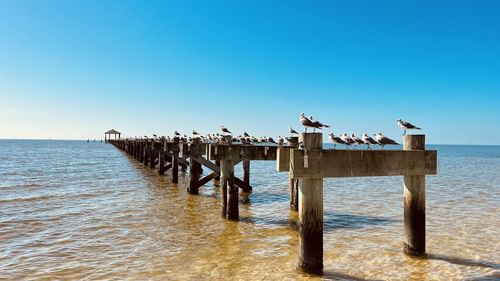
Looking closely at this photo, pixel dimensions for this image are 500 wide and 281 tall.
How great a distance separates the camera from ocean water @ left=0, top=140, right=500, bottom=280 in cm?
762

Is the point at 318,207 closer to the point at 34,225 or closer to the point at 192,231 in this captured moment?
the point at 192,231

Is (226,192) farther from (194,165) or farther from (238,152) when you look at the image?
(194,165)

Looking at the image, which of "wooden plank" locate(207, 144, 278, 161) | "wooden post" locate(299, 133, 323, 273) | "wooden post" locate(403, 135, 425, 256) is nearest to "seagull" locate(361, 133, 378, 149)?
"wooden post" locate(403, 135, 425, 256)

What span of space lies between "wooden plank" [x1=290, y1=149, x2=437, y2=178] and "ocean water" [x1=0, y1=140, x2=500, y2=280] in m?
1.99

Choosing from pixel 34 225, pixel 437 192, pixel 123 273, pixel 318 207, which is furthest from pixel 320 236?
pixel 437 192

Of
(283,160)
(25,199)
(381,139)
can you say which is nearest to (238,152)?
(381,139)

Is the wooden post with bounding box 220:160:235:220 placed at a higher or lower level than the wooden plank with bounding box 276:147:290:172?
lower

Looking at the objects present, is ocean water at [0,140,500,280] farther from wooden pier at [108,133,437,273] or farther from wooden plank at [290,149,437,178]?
wooden plank at [290,149,437,178]

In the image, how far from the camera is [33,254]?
8719 millimetres

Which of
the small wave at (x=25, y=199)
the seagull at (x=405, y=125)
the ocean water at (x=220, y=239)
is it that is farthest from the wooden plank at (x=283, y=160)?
the small wave at (x=25, y=199)

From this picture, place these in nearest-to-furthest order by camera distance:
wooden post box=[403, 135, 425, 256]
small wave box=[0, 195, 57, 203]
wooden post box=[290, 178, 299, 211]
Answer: wooden post box=[403, 135, 425, 256] → wooden post box=[290, 178, 299, 211] → small wave box=[0, 195, 57, 203]

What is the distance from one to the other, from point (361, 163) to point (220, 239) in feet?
14.7

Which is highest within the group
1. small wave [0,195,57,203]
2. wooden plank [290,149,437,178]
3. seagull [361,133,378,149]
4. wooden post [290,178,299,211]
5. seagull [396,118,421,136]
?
seagull [396,118,421,136]

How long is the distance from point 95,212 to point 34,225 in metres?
2.28
